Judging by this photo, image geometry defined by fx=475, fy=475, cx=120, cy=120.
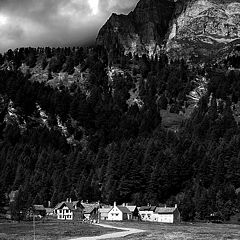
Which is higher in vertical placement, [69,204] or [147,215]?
[69,204]

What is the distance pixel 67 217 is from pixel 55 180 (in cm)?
3036

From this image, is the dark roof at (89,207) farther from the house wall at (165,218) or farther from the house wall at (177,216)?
the house wall at (177,216)

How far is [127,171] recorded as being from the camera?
188 m

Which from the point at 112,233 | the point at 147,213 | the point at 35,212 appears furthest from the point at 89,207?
the point at 112,233

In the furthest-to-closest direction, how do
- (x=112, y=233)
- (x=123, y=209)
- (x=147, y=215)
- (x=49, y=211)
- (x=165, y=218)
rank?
(x=49, y=211) < (x=147, y=215) < (x=123, y=209) < (x=165, y=218) < (x=112, y=233)

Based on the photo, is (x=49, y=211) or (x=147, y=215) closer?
(x=147, y=215)

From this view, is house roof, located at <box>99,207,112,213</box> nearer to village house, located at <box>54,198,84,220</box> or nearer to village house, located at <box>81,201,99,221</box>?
village house, located at <box>81,201,99,221</box>

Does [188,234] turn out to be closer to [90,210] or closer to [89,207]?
[90,210]

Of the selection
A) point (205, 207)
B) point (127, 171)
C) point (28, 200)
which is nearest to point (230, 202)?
point (205, 207)

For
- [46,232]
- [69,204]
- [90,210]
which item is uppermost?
[69,204]

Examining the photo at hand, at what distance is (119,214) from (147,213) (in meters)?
10.1

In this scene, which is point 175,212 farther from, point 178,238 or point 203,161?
point 178,238

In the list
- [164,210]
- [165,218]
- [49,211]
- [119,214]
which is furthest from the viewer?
[49,211]

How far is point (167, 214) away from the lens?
501 ft
